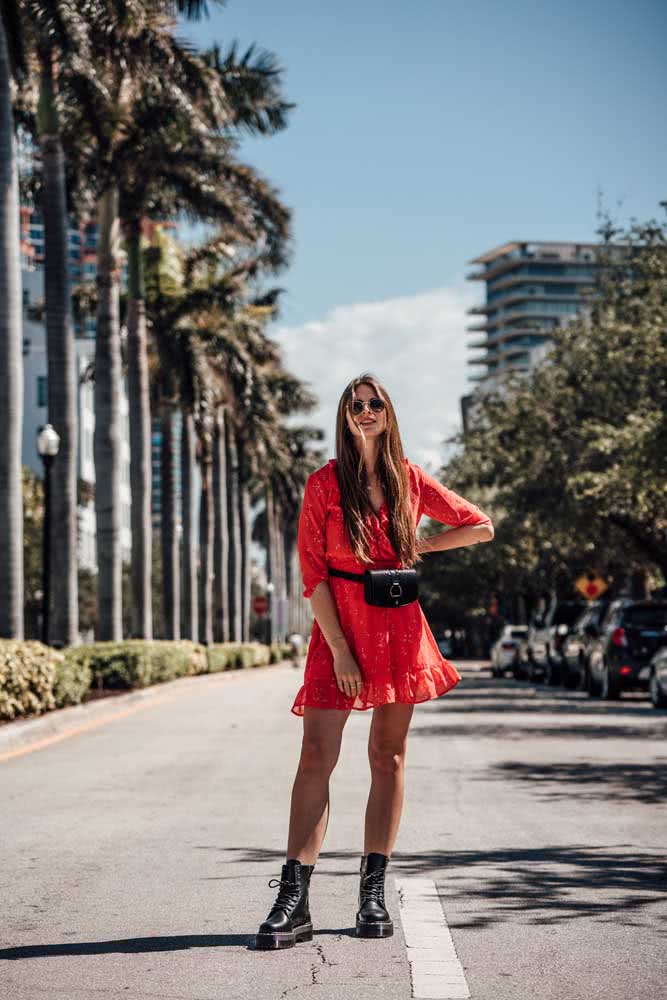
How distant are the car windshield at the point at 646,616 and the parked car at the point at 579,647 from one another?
308 centimetres

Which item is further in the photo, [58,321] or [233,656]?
[233,656]

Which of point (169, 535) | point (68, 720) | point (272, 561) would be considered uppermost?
point (272, 561)

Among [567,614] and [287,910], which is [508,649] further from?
[287,910]

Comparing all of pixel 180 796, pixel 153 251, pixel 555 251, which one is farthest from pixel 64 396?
pixel 555 251

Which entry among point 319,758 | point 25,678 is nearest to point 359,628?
point 319,758

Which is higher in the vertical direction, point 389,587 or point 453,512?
point 453,512

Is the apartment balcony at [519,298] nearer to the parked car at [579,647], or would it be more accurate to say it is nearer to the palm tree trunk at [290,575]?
the palm tree trunk at [290,575]

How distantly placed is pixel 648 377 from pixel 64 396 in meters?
11.6

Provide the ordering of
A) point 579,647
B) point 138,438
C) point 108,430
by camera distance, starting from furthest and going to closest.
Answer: point 138,438, point 579,647, point 108,430

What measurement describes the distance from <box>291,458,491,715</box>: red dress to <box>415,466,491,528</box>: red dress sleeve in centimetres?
30

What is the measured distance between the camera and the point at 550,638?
3778 centimetres

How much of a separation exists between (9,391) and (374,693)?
16.1 meters

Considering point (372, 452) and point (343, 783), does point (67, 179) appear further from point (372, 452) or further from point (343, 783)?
point (372, 452)

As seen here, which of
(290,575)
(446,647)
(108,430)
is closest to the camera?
(108,430)
